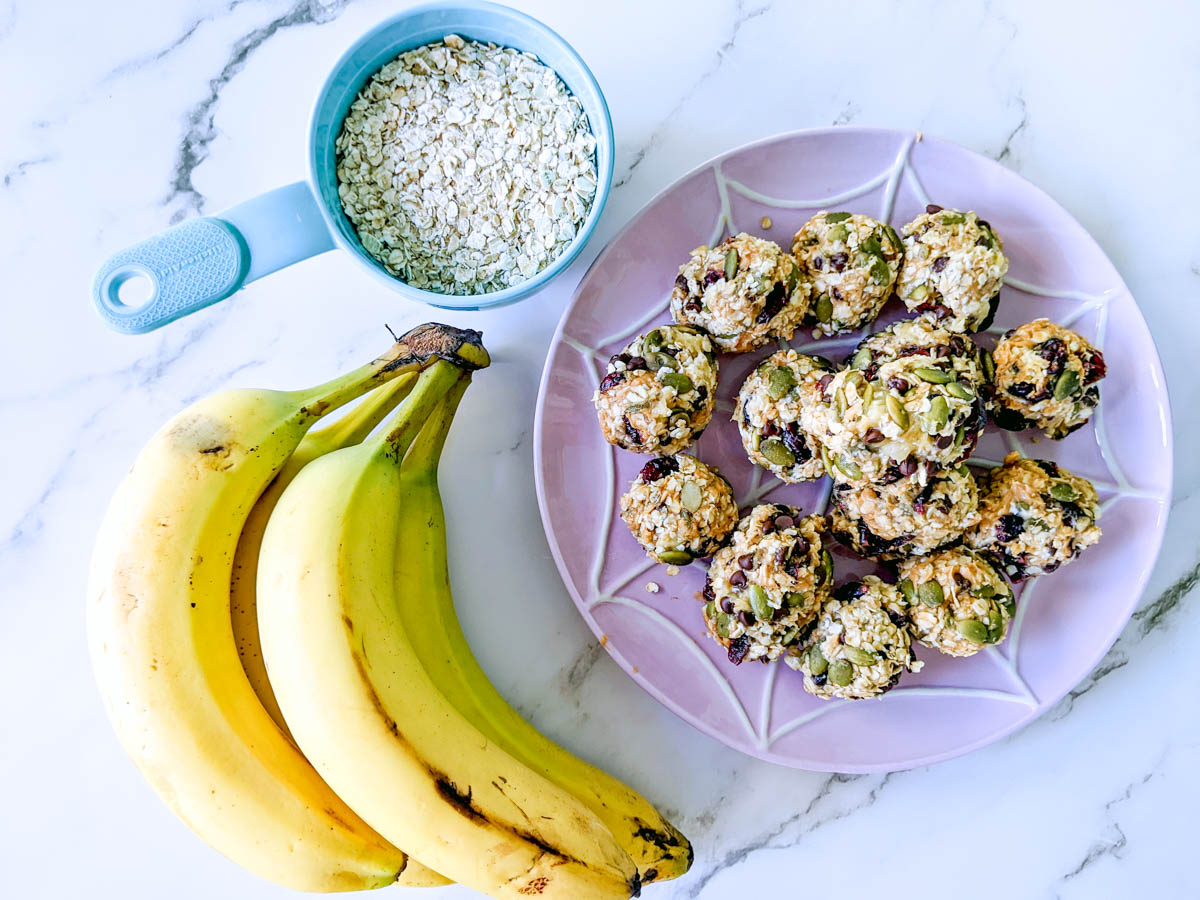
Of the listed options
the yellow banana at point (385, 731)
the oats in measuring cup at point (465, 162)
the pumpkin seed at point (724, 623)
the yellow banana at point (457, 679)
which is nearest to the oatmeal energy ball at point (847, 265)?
the oats in measuring cup at point (465, 162)

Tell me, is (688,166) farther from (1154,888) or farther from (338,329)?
(1154,888)

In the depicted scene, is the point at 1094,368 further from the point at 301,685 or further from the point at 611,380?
the point at 301,685

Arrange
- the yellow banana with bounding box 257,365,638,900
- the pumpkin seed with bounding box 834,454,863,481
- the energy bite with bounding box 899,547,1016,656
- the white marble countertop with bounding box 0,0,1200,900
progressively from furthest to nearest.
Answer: the white marble countertop with bounding box 0,0,1200,900
the energy bite with bounding box 899,547,1016,656
the pumpkin seed with bounding box 834,454,863,481
the yellow banana with bounding box 257,365,638,900

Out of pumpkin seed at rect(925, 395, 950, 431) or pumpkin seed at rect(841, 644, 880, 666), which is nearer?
pumpkin seed at rect(925, 395, 950, 431)

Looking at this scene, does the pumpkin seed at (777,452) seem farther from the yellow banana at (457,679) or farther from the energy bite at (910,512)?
the yellow banana at (457,679)

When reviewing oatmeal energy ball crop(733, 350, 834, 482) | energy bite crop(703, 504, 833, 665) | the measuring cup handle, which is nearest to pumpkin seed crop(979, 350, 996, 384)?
oatmeal energy ball crop(733, 350, 834, 482)

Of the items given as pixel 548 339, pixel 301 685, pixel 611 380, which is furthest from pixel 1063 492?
pixel 301 685

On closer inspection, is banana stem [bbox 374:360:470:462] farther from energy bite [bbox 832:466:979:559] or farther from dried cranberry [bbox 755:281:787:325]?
energy bite [bbox 832:466:979:559]
